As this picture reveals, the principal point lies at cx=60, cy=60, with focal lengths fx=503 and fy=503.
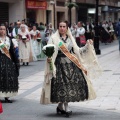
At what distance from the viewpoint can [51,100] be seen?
8.65 metres

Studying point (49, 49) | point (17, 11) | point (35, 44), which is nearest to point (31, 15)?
point (17, 11)

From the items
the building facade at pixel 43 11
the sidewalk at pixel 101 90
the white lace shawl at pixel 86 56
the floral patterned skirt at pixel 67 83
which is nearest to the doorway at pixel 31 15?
the building facade at pixel 43 11

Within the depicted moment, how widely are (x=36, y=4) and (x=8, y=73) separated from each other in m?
30.0

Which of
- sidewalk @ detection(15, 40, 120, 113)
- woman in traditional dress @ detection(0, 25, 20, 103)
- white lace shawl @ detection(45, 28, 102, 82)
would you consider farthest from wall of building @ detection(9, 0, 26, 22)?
white lace shawl @ detection(45, 28, 102, 82)

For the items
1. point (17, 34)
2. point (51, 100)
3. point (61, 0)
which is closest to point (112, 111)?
point (51, 100)

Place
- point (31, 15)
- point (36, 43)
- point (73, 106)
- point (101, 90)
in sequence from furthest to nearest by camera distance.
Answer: point (31, 15), point (36, 43), point (101, 90), point (73, 106)

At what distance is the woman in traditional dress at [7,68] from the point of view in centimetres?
1030

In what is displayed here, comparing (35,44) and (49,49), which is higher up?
(49,49)

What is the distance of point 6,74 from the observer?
10.3 m

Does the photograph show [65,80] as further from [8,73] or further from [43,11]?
[43,11]

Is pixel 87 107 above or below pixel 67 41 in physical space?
below

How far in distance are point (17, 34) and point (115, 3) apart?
47.9 meters

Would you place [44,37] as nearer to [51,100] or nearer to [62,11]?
[51,100]

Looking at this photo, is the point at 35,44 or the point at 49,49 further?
the point at 35,44
